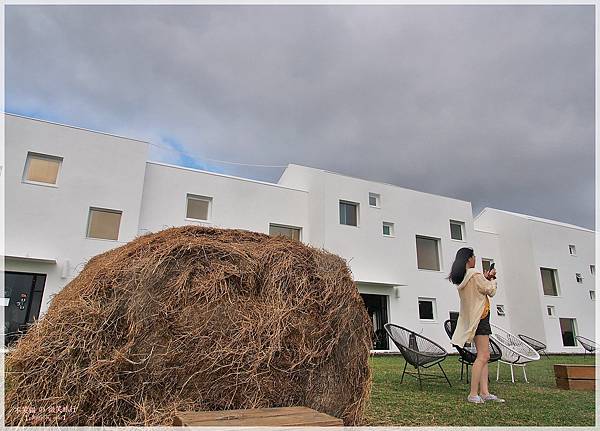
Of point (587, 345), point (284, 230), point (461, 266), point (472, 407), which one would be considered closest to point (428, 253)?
point (587, 345)

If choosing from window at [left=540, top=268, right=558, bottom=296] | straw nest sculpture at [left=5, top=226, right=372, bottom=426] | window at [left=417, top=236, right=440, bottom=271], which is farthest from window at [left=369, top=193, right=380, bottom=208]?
straw nest sculpture at [left=5, top=226, right=372, bottom=426]

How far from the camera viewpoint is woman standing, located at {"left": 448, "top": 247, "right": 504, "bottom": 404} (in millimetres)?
4188

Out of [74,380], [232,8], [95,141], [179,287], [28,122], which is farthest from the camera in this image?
[95,141]

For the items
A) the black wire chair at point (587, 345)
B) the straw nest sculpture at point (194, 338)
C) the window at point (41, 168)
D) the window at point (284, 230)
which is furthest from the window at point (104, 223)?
the black wire chair at point (587, 345)

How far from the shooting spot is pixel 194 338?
2393mm

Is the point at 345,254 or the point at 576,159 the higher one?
the point at 576,159

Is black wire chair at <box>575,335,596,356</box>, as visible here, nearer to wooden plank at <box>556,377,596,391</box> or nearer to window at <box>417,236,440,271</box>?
window at <box>417,236,440,271</box>

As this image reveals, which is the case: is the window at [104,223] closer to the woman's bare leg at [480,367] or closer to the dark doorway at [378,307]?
the dark doorway at [378,307]

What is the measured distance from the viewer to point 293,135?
19.4 meters

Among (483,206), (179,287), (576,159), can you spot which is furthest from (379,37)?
(483,206)

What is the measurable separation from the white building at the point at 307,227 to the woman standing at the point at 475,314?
139 inches

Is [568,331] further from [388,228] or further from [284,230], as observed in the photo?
[284,230]

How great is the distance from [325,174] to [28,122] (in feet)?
34.6

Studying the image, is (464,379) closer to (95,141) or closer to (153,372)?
(153,372)
